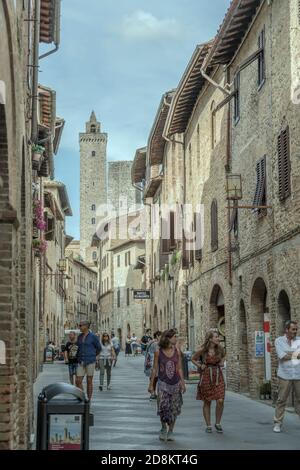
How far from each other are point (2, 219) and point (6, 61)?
1540 millimetres

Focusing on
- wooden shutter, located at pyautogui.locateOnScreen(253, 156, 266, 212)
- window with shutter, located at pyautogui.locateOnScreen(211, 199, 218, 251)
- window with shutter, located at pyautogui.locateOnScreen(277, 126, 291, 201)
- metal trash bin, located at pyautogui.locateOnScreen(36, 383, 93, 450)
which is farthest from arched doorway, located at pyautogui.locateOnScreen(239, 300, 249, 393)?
metal trash bin, located at pyautogui.locateOnScreen(36, 383, 93, 450)

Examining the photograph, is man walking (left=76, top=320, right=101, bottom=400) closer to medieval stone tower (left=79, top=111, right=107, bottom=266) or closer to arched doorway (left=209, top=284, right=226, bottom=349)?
arched doorway (left=209, top=284, right=226, bottom=349)

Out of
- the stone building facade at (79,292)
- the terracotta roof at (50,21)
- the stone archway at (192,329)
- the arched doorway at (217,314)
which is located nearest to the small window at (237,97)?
the terracotta roof at (50,21)

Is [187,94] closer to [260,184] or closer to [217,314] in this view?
[217,314]

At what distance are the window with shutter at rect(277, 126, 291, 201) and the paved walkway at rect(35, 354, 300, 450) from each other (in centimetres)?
411

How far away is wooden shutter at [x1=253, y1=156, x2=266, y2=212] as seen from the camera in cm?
1791

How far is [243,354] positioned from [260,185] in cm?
441

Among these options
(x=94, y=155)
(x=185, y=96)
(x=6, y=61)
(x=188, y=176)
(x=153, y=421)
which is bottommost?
(x=153, y=421)

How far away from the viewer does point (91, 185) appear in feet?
379

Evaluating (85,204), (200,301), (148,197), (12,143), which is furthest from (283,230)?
(85,204)

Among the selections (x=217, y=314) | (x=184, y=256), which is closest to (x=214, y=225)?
(x=217, y=314)

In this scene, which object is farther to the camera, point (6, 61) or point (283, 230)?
point (283, 230)

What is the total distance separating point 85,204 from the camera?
11469 centimetres
